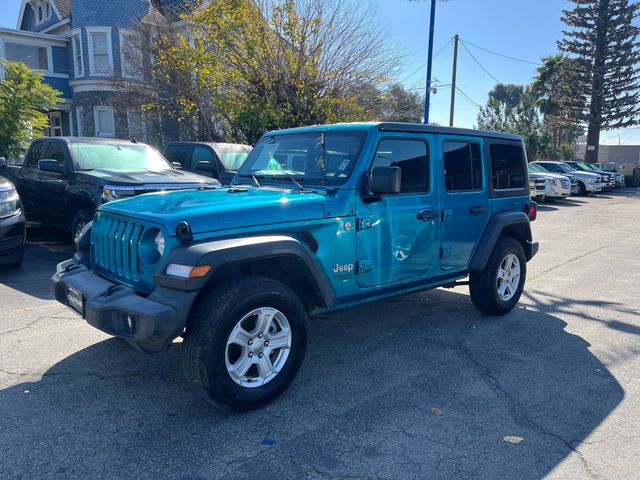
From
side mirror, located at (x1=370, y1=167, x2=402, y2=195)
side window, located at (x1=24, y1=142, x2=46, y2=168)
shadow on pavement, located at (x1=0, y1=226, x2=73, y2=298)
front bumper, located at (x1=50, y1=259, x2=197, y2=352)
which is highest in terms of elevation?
side window, located at (x1=24, y1=142, x2=46, y2=168)

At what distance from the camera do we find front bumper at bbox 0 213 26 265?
6.48m

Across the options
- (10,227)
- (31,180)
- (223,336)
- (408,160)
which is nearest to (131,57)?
(31,180)

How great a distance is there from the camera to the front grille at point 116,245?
3.41 m

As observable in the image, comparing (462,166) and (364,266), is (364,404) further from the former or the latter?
(462,166)

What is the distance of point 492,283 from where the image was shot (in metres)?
5.18

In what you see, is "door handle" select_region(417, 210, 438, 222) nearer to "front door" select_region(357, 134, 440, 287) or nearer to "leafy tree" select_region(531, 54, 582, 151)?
"front door" select_region(357, 134, 440, 287)

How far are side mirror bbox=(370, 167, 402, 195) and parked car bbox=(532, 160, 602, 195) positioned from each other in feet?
70.0

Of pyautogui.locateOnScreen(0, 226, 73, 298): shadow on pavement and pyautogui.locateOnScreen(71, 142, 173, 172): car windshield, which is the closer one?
pyautogui.locateOnScreen(0, 226, 73, 298): shadow on pavement

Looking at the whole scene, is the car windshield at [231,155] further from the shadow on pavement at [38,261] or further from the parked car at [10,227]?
the parked car at [10,227]

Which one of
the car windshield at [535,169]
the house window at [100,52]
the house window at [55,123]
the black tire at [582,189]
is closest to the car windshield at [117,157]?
the house window at [100,52]

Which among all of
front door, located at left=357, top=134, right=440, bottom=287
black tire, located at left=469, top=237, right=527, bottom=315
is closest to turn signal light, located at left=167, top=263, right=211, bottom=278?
front door, located at left=357, top=134, right=440, bottom=287

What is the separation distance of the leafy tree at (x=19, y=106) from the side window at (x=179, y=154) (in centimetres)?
479

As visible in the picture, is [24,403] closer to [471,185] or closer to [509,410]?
[509,410]

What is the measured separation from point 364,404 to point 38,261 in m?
6.12
